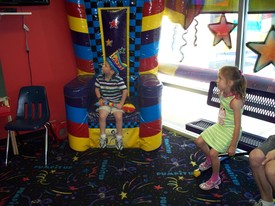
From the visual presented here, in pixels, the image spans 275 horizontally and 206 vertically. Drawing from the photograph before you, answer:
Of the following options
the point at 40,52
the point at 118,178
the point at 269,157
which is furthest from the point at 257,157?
the point at 40,52

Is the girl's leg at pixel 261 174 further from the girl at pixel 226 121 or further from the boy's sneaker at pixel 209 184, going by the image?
the boy's sneaker at pixel 209 184

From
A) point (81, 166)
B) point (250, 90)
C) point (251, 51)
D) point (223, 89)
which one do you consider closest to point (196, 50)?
point (251, 51)

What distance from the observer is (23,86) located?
3357 mm

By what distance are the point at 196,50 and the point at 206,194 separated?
5.56ft

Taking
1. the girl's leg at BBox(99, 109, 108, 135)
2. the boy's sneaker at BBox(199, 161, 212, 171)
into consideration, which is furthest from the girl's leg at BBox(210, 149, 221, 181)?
the girl's leg at BBox(99, 109, 108, 135)

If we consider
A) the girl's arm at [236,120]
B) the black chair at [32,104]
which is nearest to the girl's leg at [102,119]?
the black chair at [32,104]

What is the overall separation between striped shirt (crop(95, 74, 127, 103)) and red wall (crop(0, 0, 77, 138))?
77cm

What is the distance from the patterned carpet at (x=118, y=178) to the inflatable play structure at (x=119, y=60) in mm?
201

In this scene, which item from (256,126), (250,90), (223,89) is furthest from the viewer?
Result: (256,126)

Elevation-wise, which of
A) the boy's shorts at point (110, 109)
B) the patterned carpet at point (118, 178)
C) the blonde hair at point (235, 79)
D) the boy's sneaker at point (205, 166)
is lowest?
the patterned carpet at point (118, 178)

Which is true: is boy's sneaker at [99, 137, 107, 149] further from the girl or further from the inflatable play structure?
the girl

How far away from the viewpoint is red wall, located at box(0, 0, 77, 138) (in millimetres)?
3211

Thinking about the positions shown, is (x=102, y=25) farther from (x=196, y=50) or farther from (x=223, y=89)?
(x=223, y=89)

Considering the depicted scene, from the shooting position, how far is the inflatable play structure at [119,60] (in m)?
2.99
